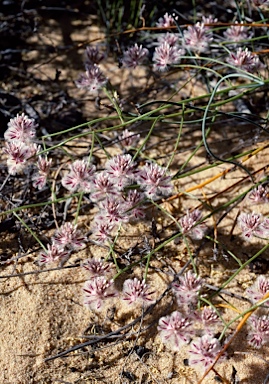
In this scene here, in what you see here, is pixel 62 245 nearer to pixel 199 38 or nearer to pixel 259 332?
pixel 259 332

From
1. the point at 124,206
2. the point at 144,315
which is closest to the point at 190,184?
the point at 124,206

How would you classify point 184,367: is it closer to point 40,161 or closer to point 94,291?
point 94,291

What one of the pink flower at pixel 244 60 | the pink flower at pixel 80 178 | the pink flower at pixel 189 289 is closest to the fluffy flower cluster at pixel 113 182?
the pink flower at pixel 80 178

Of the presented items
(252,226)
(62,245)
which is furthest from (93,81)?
(252,226)

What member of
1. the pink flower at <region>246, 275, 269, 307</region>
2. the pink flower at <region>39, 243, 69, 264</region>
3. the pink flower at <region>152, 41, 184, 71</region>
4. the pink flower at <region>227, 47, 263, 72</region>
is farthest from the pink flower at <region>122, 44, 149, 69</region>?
the pink flower at <region>246, 275, 269, 307</region>

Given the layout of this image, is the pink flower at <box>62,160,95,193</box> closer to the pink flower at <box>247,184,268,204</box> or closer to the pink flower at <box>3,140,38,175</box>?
the pink flower at <box>3,140,38,175</box>
